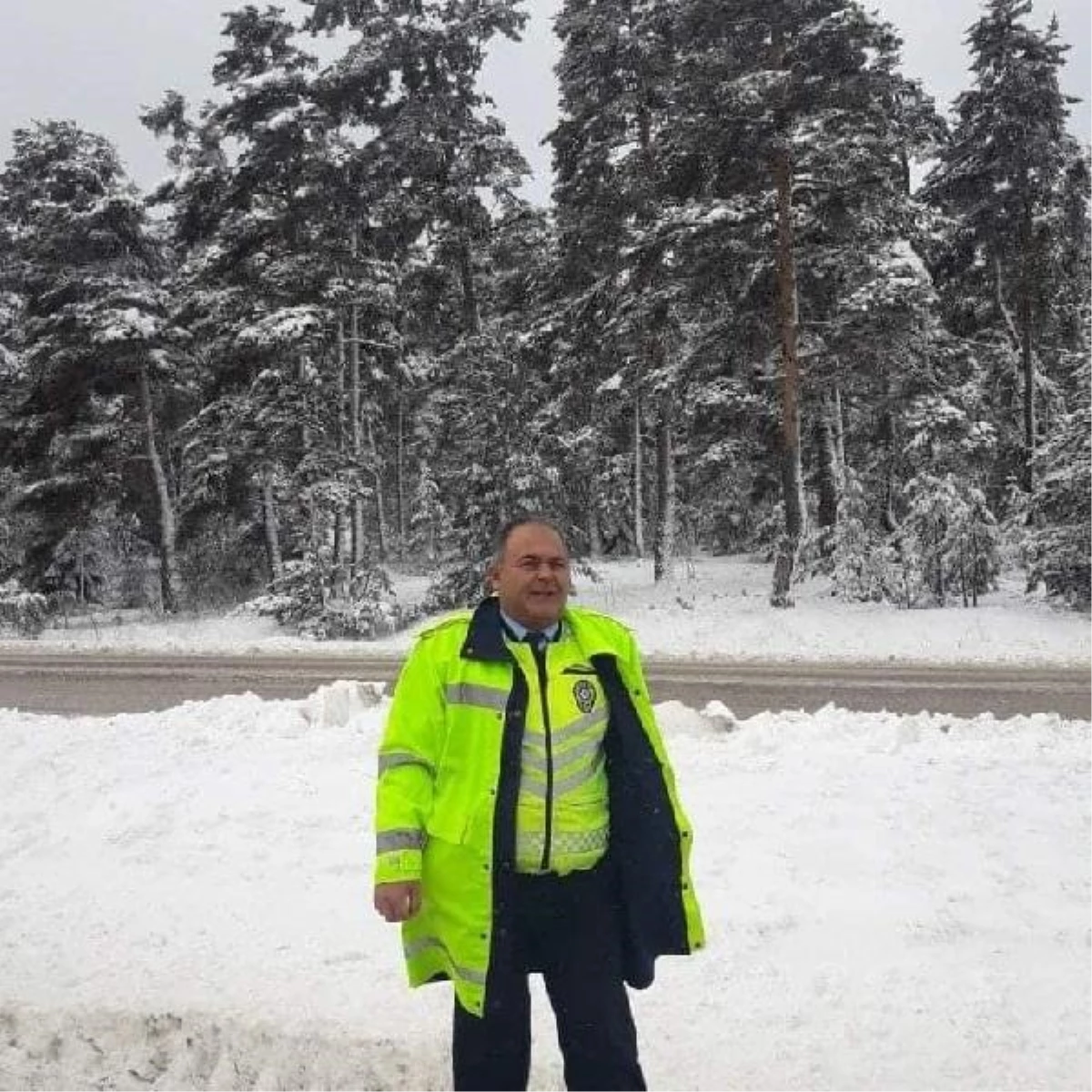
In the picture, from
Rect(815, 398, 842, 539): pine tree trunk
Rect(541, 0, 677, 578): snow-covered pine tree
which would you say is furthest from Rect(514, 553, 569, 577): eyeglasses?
Rect(815, 398, 842, 539): pine tree trunk

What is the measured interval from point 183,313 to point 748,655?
15371 millimetres

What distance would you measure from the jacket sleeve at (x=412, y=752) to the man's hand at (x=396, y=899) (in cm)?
6

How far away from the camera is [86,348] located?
75.1 feet

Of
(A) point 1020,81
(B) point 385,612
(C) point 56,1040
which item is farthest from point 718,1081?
(A) point 1020,81

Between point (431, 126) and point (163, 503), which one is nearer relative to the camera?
point (431, 126)

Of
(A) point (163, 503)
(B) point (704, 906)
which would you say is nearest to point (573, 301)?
(A) point (163, 503)

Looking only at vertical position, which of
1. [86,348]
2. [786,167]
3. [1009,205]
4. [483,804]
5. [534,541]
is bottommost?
[483,804]

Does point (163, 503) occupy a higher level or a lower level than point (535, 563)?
higher

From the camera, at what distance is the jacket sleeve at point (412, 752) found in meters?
2.86

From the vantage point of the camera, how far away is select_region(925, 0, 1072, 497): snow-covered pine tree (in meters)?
24.2

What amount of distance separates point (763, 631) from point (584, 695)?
1526cm

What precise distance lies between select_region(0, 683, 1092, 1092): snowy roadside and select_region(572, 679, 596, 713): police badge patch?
182cm

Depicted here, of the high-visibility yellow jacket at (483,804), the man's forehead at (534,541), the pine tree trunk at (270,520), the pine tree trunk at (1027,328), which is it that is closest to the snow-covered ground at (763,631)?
the pine tree trunk at (270,520)

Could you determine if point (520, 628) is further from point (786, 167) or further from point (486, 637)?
point (786, 167)
